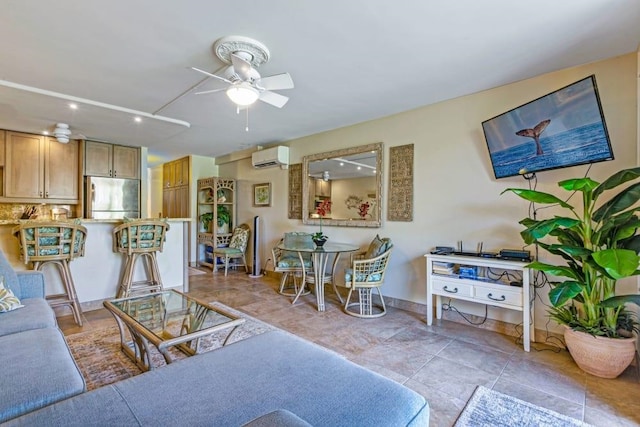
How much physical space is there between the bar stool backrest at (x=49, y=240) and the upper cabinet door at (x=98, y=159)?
2.62m

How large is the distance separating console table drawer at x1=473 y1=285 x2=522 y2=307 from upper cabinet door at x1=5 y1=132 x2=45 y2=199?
6501 mm

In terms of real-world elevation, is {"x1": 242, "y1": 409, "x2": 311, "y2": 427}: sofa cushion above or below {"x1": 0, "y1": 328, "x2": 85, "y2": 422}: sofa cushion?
above

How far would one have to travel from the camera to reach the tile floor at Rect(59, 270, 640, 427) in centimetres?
191

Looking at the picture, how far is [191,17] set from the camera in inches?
78.7

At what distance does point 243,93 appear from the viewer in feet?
7.93

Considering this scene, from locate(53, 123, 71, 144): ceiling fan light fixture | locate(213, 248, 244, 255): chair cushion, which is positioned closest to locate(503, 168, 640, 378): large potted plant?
locate(213, 248, 244, 255): chair cushion

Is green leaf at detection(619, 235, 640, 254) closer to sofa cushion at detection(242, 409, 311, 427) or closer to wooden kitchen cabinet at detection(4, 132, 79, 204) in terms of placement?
sofa cushion at detection(242, 409, 311, 427)

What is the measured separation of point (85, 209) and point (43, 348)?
15.5 ft

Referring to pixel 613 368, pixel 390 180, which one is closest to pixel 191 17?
pixel 390 180

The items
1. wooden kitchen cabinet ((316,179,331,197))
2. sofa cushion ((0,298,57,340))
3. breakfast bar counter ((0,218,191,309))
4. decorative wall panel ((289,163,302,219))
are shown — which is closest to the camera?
sofa cushion ((0,298,57,340))

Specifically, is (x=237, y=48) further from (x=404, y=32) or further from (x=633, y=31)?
(x=633, y=31)

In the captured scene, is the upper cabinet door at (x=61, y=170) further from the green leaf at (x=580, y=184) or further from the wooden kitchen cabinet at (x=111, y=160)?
the green leaf at (x=580, y=184)

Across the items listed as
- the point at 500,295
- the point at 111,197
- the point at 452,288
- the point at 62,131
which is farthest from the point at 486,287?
the point at 111,197

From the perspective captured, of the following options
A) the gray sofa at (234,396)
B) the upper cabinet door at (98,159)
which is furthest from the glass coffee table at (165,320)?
the upper cabinet door at (98,159)
